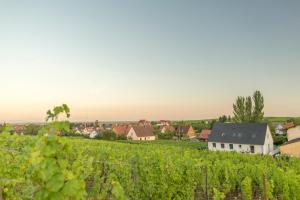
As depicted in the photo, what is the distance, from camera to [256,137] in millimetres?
43156

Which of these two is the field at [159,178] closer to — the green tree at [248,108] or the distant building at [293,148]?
the distant building at [293,148]

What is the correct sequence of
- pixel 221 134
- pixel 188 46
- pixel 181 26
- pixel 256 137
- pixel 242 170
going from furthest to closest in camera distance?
pixel 221 134
pixel 256 137
pixel 188 46
pixel 181 26
pixel 242 170

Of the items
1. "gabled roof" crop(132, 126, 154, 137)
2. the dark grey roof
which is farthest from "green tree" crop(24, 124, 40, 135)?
"gabled roof" crop(132, 126, 154, 137)

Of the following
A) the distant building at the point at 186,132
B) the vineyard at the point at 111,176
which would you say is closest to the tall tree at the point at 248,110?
the distant building at the point at 186,132

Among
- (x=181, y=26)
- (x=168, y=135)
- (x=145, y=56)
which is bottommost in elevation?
(x=168, y=135)

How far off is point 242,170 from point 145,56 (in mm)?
13873

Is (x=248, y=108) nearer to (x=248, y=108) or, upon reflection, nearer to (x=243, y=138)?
(x=248, y=108)

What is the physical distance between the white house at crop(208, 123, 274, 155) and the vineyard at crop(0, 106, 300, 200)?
76.0ft

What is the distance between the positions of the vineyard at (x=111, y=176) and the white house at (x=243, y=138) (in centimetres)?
2315

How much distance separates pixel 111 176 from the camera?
38.6 feet

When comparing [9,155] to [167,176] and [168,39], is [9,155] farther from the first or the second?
[168,39]

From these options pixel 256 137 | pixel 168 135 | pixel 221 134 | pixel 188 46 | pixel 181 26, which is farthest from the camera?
pixel 168 135

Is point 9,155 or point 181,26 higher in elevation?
point 181,26

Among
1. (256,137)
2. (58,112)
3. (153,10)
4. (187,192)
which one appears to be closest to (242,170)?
(187,192)
